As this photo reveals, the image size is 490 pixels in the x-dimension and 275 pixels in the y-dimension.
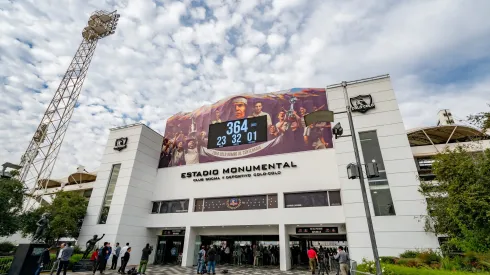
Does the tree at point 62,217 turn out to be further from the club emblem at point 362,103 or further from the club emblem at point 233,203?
the club emblem at point 362,103

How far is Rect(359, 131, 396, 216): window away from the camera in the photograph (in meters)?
14.4

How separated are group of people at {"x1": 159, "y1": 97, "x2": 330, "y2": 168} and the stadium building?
0.30 feet

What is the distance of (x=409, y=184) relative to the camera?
14445 mm

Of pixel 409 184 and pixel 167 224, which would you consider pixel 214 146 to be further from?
pixel 409 184

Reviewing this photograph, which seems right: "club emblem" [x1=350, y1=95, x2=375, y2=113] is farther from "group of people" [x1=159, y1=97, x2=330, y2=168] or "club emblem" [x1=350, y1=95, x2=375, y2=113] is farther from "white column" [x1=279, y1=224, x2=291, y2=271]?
"white column" [x1=279, y1=224, x2=291, y2=271]

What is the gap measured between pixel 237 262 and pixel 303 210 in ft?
26.3

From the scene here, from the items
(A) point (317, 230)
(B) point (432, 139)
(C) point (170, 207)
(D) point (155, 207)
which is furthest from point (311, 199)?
(B) point (432, 139)

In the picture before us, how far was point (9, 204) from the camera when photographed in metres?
17.8

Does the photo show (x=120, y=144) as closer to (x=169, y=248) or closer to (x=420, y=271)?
(x=169, y=248)

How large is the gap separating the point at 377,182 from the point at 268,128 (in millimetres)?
9334

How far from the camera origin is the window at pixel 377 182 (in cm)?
1440

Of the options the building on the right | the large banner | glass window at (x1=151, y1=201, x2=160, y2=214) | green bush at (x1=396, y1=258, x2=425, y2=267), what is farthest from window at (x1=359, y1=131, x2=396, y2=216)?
glass window at (x1=151, y1=201, x2=160, y2=214)

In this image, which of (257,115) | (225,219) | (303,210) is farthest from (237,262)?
(257,115)

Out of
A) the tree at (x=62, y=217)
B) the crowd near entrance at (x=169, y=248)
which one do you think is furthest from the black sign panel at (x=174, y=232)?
the tree at (x=62, y=217)
